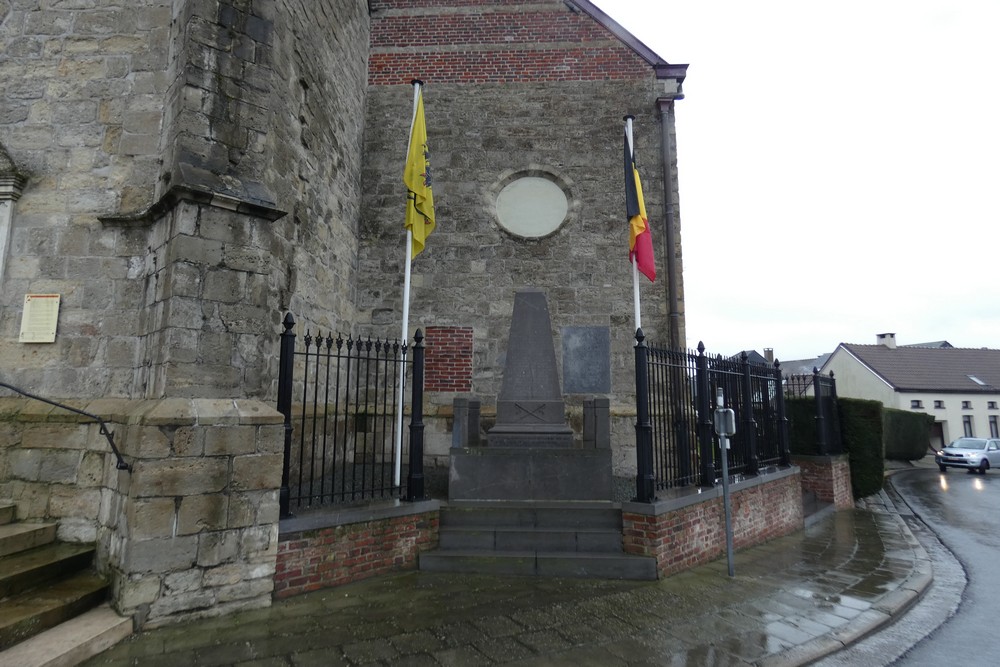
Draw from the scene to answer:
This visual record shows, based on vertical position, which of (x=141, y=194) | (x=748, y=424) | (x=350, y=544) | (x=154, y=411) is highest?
(x=141, y=194)

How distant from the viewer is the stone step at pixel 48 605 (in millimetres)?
3211

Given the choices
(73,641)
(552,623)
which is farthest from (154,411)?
(552,623)

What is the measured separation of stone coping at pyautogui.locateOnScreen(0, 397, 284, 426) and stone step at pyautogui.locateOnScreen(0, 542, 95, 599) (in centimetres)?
102

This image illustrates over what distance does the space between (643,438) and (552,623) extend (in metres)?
2.24

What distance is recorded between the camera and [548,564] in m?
4.98

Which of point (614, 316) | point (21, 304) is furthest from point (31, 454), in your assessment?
point (614, 316)

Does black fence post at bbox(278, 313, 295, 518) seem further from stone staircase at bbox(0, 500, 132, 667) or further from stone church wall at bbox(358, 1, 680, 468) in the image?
stone church wall at bbox(358, 1, 680, 468)

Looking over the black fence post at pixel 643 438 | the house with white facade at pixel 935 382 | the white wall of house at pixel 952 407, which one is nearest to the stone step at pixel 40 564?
the black fence post at pixel 643 438

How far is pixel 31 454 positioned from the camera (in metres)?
4.32

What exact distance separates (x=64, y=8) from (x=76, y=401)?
389 cm

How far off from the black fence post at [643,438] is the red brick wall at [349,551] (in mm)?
2191

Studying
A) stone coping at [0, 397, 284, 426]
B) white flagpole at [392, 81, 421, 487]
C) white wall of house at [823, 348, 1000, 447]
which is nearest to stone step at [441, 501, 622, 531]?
white flagpole at [392, 81, 421, 487]

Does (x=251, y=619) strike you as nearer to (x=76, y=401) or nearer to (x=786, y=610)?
(x=76, y=401)

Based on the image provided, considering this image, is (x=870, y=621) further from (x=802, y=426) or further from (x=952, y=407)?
(x=952, y=407)
